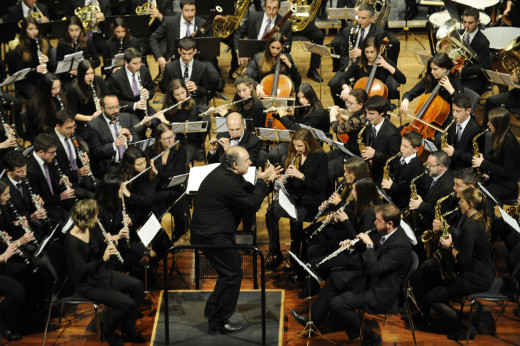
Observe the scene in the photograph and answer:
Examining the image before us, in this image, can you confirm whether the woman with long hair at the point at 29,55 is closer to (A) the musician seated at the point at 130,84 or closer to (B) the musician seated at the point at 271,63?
(A) the musician seated at the point at 130,84

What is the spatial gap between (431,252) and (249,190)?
1429 mm

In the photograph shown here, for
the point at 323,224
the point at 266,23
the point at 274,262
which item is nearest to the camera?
the point at 323,224

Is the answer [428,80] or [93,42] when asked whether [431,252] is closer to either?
[428,80]

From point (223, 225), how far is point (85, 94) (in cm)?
303

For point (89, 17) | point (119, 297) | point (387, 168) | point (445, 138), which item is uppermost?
point (89, 17)

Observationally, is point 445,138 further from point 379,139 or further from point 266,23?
point 266,23

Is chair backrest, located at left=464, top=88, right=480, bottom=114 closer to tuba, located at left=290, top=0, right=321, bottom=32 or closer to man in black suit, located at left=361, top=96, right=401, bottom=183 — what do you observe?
man in black suit, located at left=361, top=96, right=401, bottom=183

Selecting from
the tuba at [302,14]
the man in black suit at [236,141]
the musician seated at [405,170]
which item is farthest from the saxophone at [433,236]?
the tuba at [302,14]

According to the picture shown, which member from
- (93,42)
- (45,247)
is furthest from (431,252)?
(93,42)

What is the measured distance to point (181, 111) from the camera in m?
7.42

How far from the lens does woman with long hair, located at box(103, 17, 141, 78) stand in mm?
8641

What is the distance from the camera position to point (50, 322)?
5.76 metres

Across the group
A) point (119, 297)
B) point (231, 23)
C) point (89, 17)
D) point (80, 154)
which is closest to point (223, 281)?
point (119, 297)

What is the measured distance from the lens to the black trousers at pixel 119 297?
521 cm
